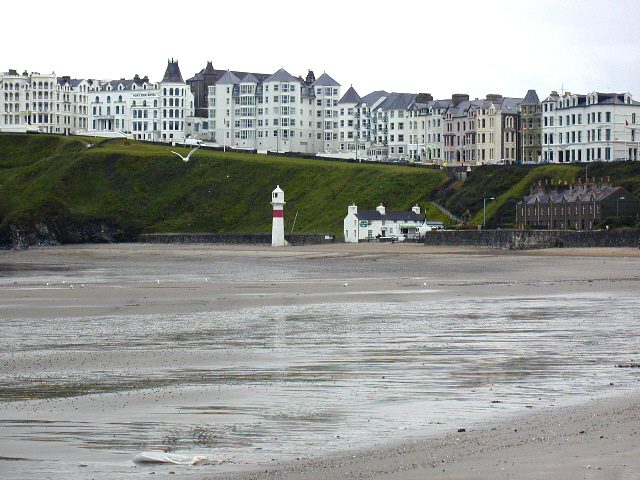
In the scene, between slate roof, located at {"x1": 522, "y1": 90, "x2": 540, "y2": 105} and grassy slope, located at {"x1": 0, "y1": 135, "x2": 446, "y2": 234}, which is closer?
grassy slope, located at {"x1": 0, "y1": 135, "x2": 446, "y2": 234}

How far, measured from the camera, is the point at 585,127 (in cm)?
9912

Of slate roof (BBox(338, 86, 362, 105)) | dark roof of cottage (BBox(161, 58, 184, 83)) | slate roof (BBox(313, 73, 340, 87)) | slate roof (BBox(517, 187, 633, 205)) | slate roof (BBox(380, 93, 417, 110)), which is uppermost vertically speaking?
dark roof of cottage (BBox(161, 58, 184, 83))

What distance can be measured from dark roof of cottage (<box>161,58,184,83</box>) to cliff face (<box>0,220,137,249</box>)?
52.6m

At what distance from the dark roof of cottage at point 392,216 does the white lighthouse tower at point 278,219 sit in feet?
23.2

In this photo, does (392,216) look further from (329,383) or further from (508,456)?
(508,456)

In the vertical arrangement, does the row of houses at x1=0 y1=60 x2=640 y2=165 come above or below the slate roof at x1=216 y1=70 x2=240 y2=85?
below

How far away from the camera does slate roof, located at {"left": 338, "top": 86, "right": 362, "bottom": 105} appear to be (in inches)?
5463

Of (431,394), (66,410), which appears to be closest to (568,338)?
(431,394)

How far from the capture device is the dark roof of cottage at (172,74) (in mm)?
150375

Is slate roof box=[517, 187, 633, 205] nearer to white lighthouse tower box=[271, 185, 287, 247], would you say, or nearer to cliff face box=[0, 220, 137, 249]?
white lighthouse tower box=[271, 185, 287, 247]

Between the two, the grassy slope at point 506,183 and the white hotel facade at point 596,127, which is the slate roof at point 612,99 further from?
the grassy slope at point 506,183

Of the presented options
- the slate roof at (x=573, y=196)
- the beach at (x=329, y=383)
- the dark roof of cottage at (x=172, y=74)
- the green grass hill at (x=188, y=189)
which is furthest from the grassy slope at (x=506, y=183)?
the dark roof of cottage at (x=172, y=74)

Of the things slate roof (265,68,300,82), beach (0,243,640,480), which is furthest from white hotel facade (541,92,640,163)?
beach (0,243,640,480)

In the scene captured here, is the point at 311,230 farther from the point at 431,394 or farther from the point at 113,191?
the point at 431,394
